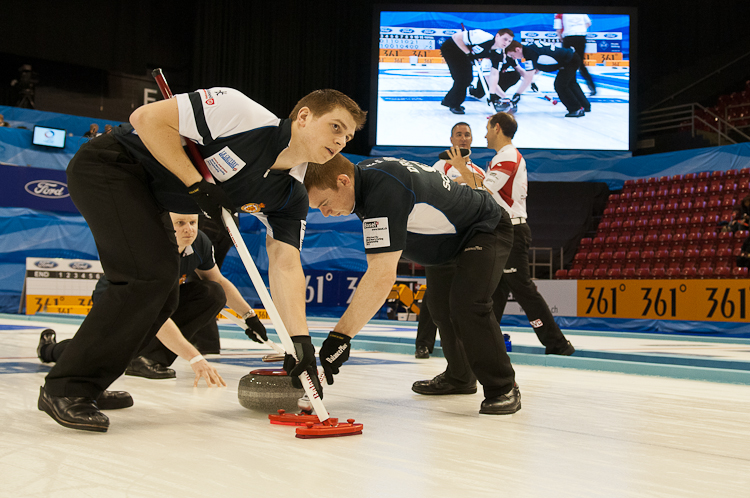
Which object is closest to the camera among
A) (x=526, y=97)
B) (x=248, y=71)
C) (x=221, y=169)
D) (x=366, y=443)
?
(x=366, y=443)

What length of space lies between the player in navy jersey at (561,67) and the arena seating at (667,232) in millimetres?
2253

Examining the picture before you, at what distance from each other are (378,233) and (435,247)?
59cm

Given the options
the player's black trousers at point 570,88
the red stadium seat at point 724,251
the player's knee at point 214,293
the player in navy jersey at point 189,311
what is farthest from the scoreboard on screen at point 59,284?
the player's black trousers at point 570,88

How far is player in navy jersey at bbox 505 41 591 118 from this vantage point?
51.6 ft

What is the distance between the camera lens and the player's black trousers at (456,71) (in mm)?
16094

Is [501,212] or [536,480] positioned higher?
[501,212]

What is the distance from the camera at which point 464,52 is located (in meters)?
16.2

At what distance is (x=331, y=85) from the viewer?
17.8 metres

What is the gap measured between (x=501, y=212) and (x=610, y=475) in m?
1.57

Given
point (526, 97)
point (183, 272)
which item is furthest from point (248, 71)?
point (183, 272)

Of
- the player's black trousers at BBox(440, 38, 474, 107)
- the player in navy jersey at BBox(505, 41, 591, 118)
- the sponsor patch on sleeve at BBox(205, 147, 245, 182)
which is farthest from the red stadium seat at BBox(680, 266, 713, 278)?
the sponsor patch on sleeve at BBox(205, 147, 245, 182)

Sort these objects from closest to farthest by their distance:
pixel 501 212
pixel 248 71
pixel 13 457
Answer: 1. pixel 13 457
2. pixel 501 212
3. pixel 248 71

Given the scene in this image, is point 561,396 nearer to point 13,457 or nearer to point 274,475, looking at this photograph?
point 274,475

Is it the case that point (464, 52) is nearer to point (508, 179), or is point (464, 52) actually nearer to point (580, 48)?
point (580, 48)
